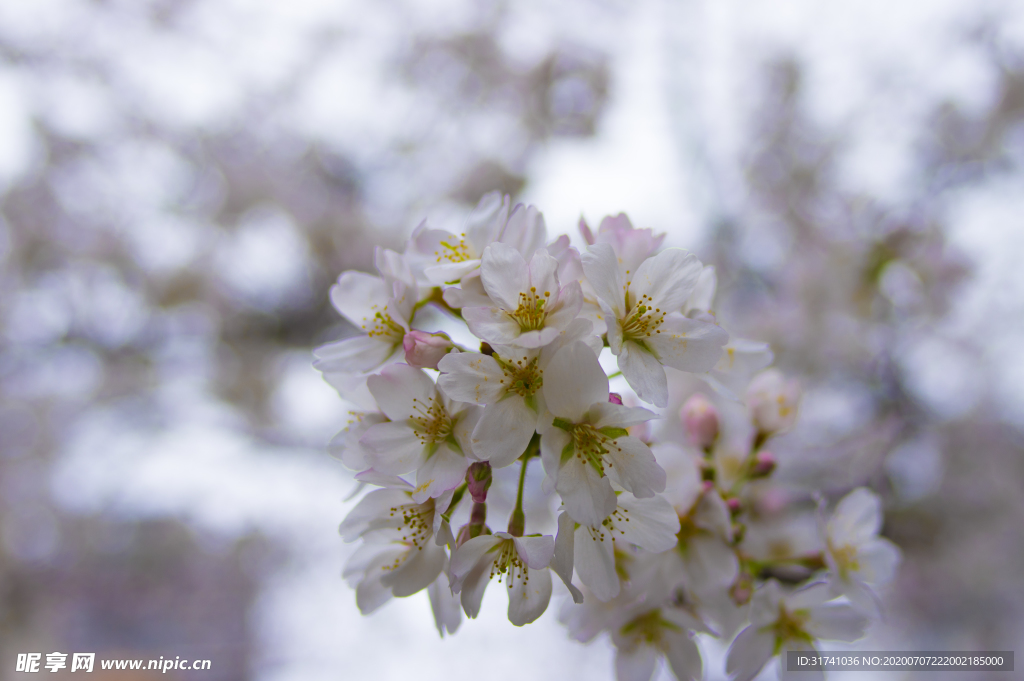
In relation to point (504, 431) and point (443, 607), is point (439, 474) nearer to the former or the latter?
point (504, 431)

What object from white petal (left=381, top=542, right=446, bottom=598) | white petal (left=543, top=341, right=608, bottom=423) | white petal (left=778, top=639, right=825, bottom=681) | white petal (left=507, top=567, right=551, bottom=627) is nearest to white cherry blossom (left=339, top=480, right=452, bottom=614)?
white petal (left=381, top=542, right=446, bottom=598)

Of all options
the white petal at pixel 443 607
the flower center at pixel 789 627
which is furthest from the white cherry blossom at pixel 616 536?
the flower center at pixel 789 627

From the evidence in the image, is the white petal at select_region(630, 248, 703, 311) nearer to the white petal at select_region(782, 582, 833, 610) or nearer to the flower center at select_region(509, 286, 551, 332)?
the flower center at select_region(509, 286, 551, 332)

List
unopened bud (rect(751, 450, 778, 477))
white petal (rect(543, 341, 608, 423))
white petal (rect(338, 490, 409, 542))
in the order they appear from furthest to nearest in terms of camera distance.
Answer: unopened bud (rect(751, 450, 778, 477)) < white petal (rect(338, 490, 409, 542)) < white petal (rect(543, 341, 608, 423))

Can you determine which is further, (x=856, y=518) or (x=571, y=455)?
(x=856, y=518)

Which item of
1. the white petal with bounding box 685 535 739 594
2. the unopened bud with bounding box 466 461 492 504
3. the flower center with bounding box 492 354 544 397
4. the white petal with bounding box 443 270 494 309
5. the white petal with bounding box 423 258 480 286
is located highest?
the white petal with bounding box 423 258 480 286

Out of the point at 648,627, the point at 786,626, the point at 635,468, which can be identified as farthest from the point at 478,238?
the point at 786,626

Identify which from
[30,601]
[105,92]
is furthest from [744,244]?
[30,601]
